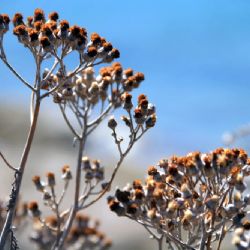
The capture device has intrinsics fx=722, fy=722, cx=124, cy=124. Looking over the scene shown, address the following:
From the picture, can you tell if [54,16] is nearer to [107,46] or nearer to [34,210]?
[107,46]

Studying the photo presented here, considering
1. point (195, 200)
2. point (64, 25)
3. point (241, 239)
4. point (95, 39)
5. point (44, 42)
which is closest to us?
point (241, 239)

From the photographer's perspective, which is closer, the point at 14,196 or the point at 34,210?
the point at 14,196

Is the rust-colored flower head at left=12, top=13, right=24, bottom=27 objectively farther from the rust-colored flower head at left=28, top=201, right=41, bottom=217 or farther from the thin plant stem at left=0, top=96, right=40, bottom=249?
the rust-colored flower head at left=28, top=201, right=41, bottom=217

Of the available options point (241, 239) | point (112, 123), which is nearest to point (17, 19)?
point (112, 123)

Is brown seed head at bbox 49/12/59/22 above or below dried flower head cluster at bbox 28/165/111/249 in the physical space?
above

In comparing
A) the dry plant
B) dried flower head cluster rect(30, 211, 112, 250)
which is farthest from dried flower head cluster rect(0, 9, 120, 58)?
dried flower head cluster rect(30, 211, 112, 250)

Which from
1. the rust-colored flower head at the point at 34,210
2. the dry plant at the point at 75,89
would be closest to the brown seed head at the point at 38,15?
the dry plant at the point at 75,89

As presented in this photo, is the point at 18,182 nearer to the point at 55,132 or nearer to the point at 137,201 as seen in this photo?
the point at 137,201

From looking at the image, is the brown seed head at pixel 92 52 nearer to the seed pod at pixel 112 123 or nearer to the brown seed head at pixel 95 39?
the brown seed head at pixel 95 39
